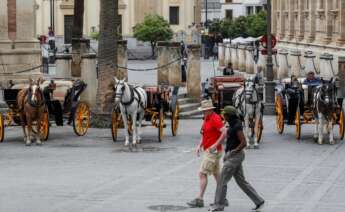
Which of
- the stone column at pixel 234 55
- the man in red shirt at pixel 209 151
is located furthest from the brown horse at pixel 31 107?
the stone column at pixel 234 55

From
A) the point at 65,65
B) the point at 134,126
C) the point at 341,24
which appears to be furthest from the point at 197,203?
the point at 341,24

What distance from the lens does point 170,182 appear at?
19.1 meters

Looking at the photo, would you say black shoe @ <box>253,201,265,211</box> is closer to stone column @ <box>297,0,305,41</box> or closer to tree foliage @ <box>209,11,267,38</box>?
stone column @ <box>297,0,305,41</box>

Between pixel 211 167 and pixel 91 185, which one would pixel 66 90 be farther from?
pixel 211 167

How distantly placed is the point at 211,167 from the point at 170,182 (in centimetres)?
295

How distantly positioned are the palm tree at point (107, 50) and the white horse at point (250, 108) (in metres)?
6.07

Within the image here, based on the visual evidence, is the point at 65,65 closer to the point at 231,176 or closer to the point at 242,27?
the point at 231,176

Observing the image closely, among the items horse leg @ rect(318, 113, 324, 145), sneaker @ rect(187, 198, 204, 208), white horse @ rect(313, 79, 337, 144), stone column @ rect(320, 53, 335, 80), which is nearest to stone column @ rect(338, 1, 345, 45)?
stone column @ rect(320, 53, 335, 80)

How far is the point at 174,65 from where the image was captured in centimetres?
3700

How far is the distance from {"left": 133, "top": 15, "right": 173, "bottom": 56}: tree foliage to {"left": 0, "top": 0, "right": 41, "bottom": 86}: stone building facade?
47988mm

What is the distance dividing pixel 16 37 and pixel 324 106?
14957mm

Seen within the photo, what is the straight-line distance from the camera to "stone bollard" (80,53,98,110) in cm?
3322

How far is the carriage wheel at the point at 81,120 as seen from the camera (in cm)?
2745

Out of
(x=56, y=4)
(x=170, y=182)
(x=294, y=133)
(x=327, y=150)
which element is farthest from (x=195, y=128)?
(x=56, y=4)
